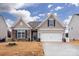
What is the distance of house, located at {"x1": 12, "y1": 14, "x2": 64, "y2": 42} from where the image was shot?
281cm

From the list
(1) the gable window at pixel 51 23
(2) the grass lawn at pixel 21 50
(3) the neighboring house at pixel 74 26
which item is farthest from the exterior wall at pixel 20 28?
(3) the neighboring house at pixel 74 26

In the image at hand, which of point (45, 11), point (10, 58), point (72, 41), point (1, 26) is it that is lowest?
point (10, 58)

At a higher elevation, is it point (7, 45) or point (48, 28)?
point (48, 28)

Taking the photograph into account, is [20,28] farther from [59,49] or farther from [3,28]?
[59,49]

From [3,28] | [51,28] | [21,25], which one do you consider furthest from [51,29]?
[3,28]

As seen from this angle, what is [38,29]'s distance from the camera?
283cm

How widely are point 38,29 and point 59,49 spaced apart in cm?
34

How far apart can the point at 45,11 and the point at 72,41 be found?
48cm

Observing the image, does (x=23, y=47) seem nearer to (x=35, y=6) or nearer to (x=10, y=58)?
(x=10, y=58)

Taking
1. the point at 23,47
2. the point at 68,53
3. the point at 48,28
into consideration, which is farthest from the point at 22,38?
the point at 68,53

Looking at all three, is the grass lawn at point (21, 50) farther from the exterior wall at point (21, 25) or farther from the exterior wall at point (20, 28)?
the exterior wall at point (21, 25)

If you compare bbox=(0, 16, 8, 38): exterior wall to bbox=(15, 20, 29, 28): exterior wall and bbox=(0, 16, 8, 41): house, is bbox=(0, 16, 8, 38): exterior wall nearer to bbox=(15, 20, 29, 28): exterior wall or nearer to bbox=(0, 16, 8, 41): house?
bbox=(0, 16, 8, 41): house

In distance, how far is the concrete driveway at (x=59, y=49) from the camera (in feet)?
9.04

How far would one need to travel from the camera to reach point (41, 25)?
2.82 metres
